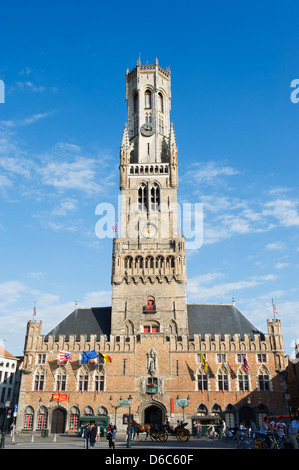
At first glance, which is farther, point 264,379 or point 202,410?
point 264,379

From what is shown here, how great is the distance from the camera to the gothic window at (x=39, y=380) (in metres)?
48.1

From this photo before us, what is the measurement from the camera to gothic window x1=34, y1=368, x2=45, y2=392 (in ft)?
158

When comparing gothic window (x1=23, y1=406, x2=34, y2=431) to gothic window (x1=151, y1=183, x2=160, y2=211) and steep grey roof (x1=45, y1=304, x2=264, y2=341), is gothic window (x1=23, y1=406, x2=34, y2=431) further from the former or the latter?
gothic window (x1=151, y1=183, x2=160, y2=211)

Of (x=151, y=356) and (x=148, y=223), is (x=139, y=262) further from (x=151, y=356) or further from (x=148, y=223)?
(x=151, y=356)

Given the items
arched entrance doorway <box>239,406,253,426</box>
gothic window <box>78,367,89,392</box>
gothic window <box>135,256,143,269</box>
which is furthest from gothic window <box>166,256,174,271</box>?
arched entrance doorway <box>239,406,253,426</box>

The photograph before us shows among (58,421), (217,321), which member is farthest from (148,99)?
(58,421)

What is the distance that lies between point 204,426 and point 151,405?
8.30 m

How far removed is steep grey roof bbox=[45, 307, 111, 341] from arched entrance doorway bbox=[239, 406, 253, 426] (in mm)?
19339

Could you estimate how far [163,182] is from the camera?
60.0m

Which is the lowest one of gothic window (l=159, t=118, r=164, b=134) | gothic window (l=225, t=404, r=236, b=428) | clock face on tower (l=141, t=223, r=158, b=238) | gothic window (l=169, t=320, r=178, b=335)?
gothic window (l=225, t=404, r=236, b=428)

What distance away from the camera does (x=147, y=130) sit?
64.3 meters

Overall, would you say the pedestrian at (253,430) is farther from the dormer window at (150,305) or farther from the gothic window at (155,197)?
the gothic window at (155,197)

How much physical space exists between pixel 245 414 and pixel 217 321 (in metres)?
12.0

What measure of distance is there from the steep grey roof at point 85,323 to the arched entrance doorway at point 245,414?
19339 millimetres
